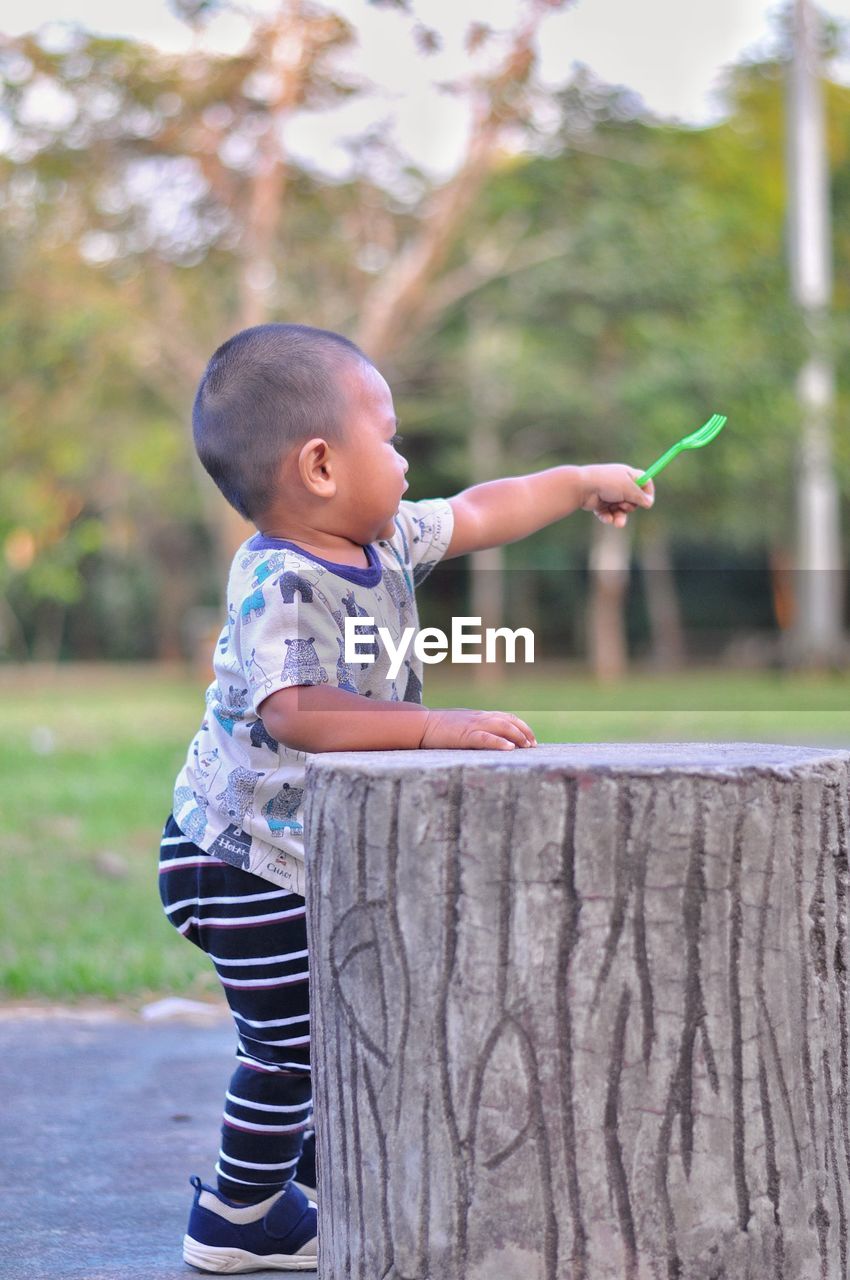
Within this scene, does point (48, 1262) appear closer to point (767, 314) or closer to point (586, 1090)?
point (586, 1090)

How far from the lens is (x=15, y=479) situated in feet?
38.7

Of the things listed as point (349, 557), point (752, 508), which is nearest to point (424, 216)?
point (752, 508)

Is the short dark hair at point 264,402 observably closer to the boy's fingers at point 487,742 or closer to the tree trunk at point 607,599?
the boy's fingers at point 487,742

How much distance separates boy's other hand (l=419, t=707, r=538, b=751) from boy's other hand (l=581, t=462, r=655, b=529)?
0.56 meters

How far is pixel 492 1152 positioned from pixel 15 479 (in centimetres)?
1064

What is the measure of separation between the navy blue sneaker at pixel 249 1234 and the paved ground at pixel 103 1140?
3 centimetres

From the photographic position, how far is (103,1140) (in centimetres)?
296

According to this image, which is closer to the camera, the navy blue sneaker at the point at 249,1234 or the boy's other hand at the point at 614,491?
the navy blue sneaker at the point at 249,1234

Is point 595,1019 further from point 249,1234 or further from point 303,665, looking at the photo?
point 249,1234

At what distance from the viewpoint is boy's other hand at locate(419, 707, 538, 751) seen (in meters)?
2.00

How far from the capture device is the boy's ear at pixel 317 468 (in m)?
2.19

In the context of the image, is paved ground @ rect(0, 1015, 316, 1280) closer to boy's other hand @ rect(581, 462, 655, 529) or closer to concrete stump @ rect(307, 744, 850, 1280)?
concrete stump @ rect(307, 744, 850, 1280)

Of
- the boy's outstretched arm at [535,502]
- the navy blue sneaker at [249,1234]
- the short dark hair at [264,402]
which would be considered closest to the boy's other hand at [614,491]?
the boy's outstretched arm at [535,502]

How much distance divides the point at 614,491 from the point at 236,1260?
4.19 feet
